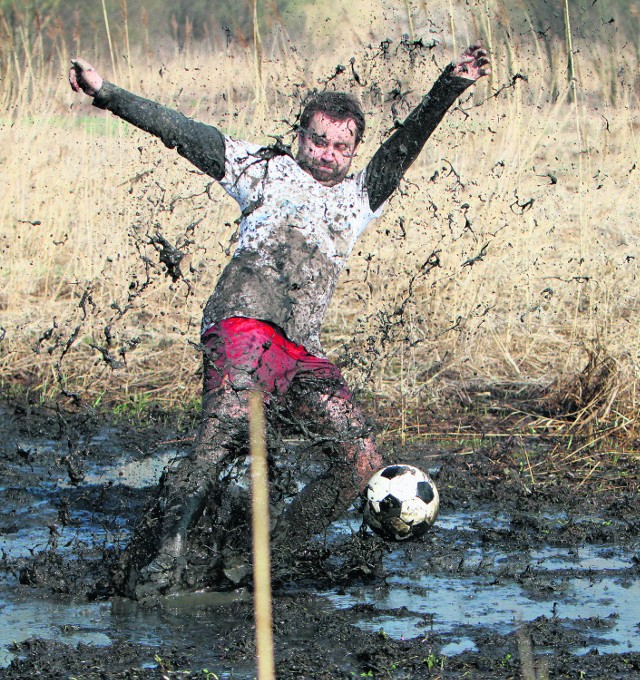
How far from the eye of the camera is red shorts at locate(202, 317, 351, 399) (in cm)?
419

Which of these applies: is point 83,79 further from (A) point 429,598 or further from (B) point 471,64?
(A) point 429,598

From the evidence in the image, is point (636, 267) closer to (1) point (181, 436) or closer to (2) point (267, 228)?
(1) point (181, 436)

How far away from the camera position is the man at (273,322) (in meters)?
4.14

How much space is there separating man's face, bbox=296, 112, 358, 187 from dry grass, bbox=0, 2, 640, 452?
9.56 feet

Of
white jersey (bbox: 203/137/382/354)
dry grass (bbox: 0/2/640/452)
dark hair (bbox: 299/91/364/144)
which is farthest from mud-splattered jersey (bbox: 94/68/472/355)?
dry grass (bbox: 0/2/640/452)

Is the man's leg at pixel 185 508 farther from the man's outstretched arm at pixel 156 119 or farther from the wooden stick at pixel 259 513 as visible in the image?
the man's outstretched arm at pixel 156 119

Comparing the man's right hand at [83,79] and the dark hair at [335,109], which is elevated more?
the man's right hand at [83,79]

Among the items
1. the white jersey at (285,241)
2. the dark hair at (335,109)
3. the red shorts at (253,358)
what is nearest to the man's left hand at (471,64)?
the dark hair at (335,109)

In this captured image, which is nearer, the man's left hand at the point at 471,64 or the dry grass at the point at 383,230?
the man's left hand at the point at 471,64

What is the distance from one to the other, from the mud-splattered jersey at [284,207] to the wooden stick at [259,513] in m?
0.37

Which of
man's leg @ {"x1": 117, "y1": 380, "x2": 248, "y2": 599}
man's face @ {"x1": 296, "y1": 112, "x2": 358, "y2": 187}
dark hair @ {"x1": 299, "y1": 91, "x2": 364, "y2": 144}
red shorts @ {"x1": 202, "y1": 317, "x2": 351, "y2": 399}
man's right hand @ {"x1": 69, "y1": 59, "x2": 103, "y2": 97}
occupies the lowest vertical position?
man's leg @ {"x1": 117, "y1": 380, "x2": 248, "y2": 599}

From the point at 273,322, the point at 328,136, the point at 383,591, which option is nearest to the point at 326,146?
the point at 328,136

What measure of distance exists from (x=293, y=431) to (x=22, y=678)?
160 cm

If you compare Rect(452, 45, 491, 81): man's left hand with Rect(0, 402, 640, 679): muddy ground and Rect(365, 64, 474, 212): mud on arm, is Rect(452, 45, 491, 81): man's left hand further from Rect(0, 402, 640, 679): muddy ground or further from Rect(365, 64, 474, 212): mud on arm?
Rect(0, 402, 640, 679): muddy ground
